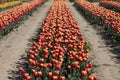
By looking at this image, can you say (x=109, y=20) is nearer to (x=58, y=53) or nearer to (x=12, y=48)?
(x=12, y=48)

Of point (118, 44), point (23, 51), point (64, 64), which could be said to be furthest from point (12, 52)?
point (118, 44)

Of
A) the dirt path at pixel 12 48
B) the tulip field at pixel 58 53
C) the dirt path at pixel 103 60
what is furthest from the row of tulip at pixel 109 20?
the dirt path at pixel 12 48

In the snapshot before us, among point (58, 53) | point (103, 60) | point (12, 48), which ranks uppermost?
point (58, 53)

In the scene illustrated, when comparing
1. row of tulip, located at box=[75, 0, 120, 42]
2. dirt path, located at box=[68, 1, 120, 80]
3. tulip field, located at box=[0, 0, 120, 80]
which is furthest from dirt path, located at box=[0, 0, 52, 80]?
row of tulip, located at box=[75, 0, 120, 42]

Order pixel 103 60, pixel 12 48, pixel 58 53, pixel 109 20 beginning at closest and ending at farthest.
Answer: pixel 58 53
pixel 103 60
pixel 12 48
pixel 109 20

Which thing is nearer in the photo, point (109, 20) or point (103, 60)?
point (103, 60)

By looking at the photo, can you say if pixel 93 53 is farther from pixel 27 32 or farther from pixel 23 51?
pixel 27 32

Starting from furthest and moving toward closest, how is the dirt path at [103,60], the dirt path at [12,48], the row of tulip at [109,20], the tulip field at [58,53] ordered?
the row of tulip at [109,20]
the dirt path at [12,48]
the dirt path at [103,60]
the tulip field at [58,53]

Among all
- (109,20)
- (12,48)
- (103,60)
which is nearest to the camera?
(103,60)

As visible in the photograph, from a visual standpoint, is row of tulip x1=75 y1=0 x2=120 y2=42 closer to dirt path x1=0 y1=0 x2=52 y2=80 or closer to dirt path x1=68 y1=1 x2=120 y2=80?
dirt path x1=68 y1=1 x2=120 y2=80

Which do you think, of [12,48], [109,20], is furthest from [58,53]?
[109,20]

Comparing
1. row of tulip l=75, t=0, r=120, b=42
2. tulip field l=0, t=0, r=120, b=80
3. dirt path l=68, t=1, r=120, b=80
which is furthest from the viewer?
row of tulip l=75, t=0, r=120, b=42

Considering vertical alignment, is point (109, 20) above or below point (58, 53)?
below

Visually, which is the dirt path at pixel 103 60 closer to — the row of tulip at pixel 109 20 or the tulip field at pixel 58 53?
the tulip field at pixel 58 53
